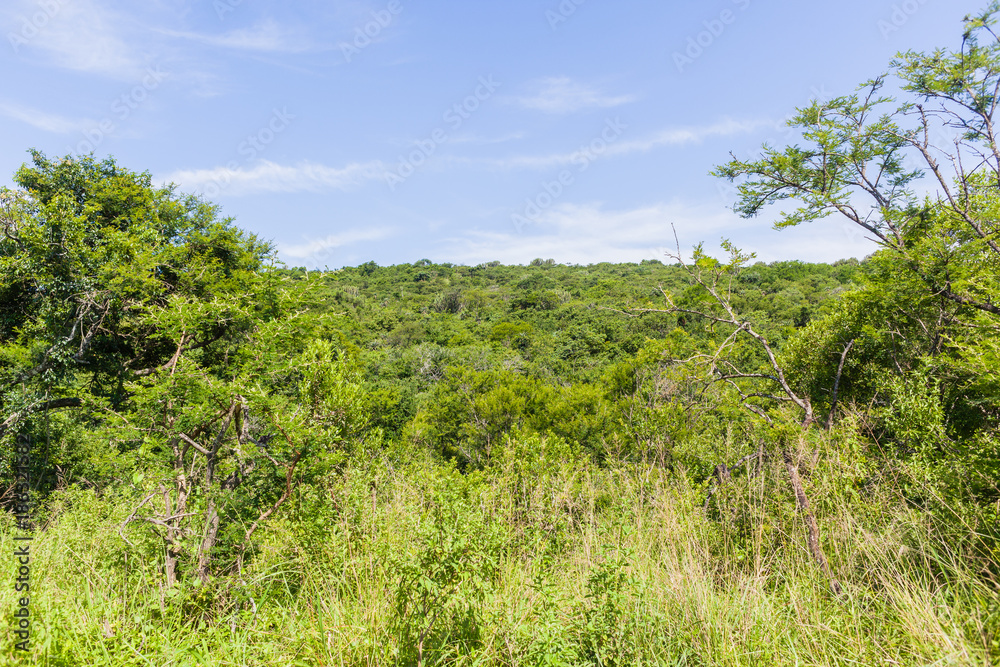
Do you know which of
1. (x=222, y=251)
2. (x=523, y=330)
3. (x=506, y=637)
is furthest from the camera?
(x=523, y=330)

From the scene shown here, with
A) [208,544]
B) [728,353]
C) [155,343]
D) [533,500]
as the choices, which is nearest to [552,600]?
[533,500]

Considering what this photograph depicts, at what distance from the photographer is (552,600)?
209cm

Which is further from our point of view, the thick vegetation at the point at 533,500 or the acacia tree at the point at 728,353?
the acacia tree at the point at 728,353

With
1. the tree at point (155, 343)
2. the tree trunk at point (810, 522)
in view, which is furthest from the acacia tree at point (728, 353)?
the tree at point (155, 343)

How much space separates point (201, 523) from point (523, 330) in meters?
37.9

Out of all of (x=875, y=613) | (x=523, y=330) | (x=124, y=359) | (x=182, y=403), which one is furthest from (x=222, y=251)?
(x=523, y=330)

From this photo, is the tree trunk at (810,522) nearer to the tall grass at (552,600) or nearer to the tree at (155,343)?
the tall grass at (552,600)

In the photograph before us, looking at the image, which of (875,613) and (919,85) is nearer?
(875,613)

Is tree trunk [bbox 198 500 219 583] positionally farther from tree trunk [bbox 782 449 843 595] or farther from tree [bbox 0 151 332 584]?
tree trunk [bbox 782 449 843 595]

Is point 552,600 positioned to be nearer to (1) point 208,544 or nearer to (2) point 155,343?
(1) point 208,544

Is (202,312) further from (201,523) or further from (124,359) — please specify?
(124,359)

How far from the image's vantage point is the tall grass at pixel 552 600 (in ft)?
6.26

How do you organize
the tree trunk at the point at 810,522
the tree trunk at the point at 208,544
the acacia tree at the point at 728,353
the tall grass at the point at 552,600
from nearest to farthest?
the tall grass at the point at 552,600
the tree trunk at the point at 810,522
the tree trunk at the point at 208,544
the acacia tree at the point at 728,353

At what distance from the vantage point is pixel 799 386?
9.15 m
